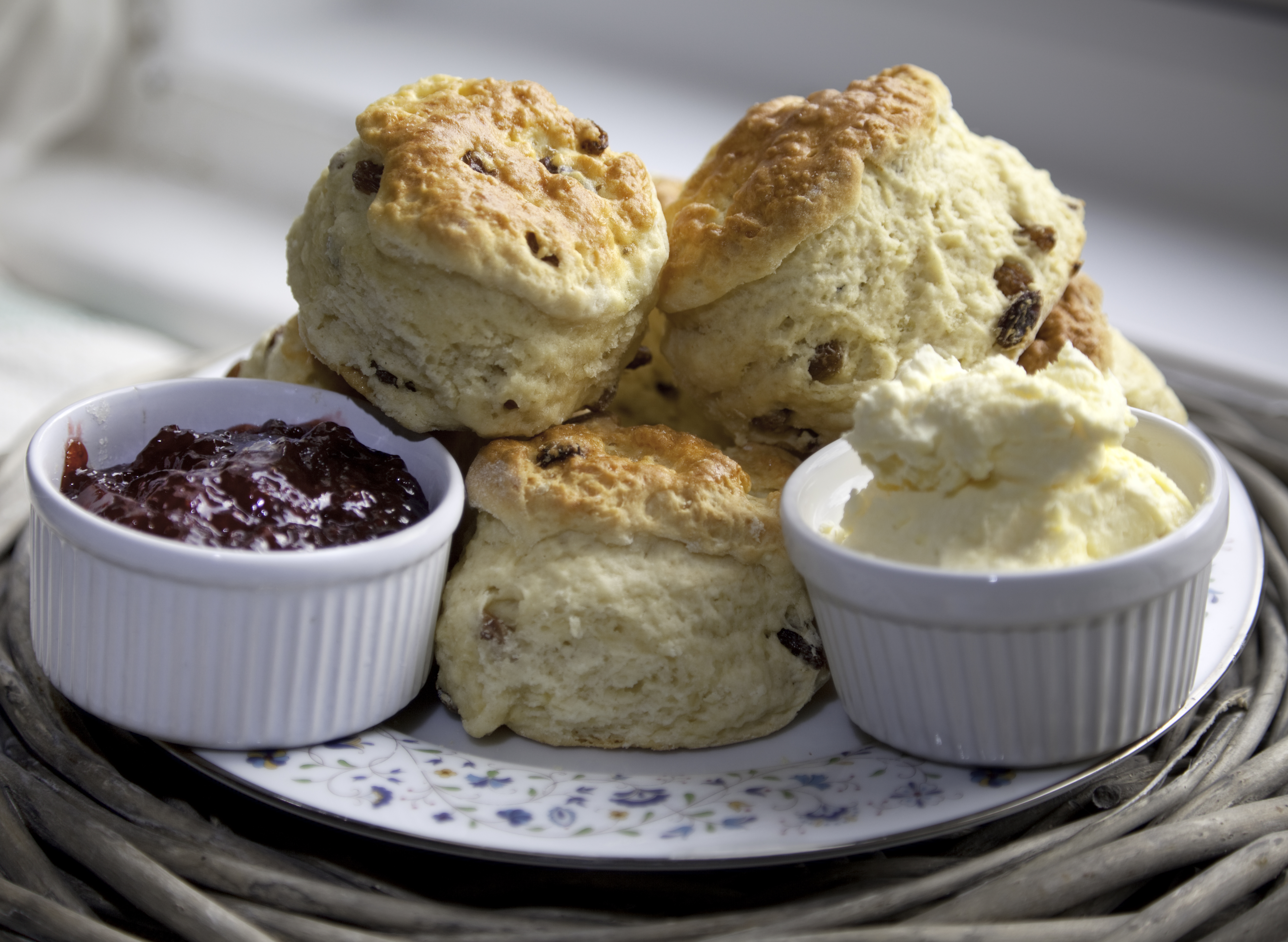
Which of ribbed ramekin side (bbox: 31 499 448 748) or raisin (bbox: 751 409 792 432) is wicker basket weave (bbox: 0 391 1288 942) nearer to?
ribbed ramekin side (bbox: 31 499 448 748)

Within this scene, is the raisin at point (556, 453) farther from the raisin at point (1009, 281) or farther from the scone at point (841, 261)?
the raisin at point (1009, 281)

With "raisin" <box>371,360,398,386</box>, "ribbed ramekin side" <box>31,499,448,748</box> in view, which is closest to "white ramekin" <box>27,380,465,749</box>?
"ribbed ramekin side" <box>31,499,448,748</box>

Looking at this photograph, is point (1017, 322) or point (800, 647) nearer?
point (800, 647)

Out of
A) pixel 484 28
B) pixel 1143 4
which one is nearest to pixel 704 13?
pixel 484 28

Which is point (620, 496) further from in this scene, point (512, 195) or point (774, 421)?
point (512, 195)

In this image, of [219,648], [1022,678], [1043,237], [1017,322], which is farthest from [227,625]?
[1043,237]

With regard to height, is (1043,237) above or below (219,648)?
above

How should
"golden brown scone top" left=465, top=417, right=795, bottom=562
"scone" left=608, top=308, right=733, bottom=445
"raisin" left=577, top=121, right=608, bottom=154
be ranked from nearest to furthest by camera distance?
"golden brown scone top" left=465, top=417, right=795, bottom=562 → "raisin" left=577, top=121, right=608, bottom=154 → "scone" left=608, top=308, right=733, bottom=445
